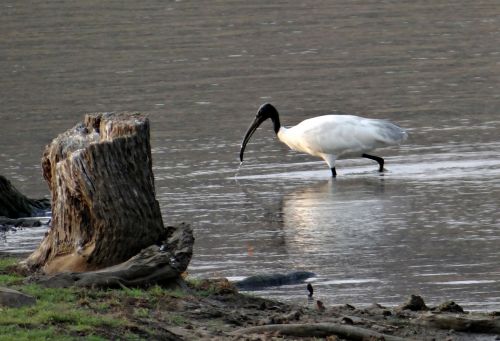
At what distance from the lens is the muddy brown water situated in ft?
40.2

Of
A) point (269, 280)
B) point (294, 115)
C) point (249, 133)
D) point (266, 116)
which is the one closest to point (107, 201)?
point (269, 280)

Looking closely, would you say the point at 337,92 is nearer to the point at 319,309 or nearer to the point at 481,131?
the point at 481,131

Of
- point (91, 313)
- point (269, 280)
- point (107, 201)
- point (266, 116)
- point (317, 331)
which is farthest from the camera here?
point (266, 116)

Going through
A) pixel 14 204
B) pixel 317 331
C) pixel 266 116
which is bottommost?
pixel 317 331

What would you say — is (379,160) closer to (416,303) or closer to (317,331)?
(416,303)

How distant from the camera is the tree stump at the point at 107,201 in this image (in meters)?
9.42

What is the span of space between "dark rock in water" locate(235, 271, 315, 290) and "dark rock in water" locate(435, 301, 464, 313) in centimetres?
192

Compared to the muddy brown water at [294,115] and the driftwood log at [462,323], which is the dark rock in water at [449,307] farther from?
the muddy brown water at [294,115]

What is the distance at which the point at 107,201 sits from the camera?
944 cm

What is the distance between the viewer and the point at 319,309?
9430mm

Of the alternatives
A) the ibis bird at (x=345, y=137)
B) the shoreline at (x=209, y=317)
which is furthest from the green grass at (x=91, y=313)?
the ibis bird at (x=345, y=137)

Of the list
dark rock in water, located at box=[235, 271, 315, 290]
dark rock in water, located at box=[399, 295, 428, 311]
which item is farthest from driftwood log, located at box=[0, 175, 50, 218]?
dark rock in water, located at box=[399, 295, 428, 311]

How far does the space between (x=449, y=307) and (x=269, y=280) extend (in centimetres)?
204

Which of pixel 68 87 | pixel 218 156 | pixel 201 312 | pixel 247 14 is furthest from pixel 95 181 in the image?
pixel 247 14
